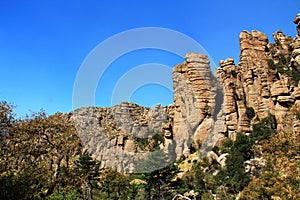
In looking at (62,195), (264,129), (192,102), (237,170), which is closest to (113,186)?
(237,170)

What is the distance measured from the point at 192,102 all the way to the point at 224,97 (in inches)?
258

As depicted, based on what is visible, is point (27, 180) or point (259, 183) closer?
point (27, 180)

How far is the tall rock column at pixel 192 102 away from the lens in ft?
160

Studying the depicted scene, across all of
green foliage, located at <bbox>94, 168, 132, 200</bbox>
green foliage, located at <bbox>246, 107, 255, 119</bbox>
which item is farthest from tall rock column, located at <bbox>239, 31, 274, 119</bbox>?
green foliage, located at <bbox>94, 168, 132, 200</bbox>

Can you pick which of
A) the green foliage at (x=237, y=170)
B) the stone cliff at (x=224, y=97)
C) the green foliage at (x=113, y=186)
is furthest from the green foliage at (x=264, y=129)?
the green foliage at (x=113, y=186)

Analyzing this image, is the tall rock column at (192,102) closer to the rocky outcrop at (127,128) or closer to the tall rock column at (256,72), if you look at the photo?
the rocky outcrop at (127,128)

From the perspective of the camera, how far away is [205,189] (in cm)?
3139

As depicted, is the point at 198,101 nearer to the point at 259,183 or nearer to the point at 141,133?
the point at 141,133

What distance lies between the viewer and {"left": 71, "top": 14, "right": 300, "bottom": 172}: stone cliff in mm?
44000

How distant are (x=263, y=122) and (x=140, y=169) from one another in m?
21.1

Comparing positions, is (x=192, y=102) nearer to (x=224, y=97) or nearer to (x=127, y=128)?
(x=224, y=97)

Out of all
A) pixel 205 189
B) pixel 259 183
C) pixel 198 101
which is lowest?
pixel 205 189

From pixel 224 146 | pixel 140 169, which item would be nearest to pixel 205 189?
pixel 140 169

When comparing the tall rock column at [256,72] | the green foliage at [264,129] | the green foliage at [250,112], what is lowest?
the green foliage at [264,129]
